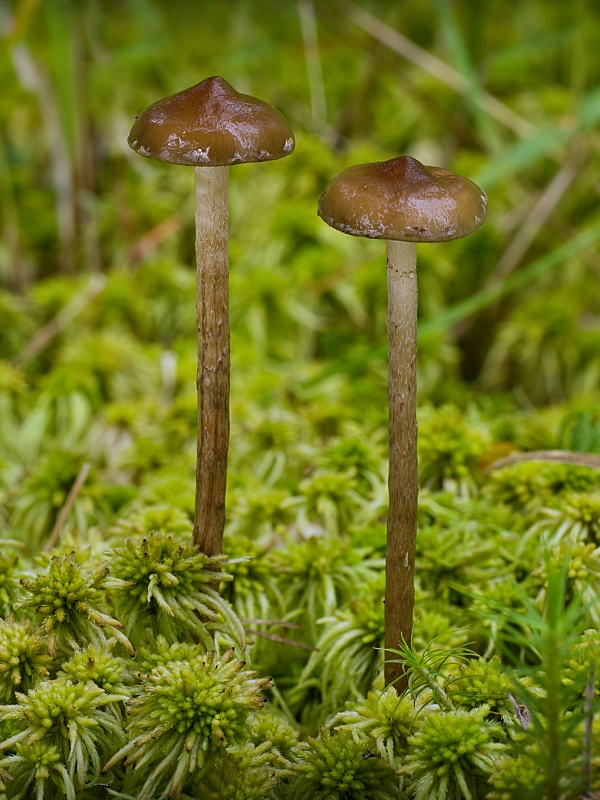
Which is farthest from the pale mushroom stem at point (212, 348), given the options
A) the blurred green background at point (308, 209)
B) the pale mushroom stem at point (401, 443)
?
the blurred green background at point (308, 209)

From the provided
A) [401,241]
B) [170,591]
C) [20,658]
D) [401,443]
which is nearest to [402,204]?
[401,241]

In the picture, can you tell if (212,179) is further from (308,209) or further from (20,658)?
(308,209)

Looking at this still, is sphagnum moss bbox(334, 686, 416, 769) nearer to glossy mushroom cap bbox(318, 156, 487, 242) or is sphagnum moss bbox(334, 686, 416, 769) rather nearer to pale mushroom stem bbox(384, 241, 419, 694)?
pale mushroom stem bbox(384, 241, 419, 694)

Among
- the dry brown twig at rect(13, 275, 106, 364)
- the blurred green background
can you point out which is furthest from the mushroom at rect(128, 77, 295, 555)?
the dry brown twig at rect(13, 275, 106, 364)

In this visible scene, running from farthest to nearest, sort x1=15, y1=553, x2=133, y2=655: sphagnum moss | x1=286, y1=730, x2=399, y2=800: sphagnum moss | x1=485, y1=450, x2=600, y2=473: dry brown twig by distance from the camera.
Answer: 1. x1=485, y1=450, x2=600, y2=473: dry brown twig
2. x1=15, y1=553, x2=133, y2=655: sphagnum moss
3. x1=286, y1=730, x2=399, y2=800: sphagnum moss

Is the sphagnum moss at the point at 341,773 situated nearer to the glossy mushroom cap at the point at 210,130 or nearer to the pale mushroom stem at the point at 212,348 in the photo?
the pale mushroom stem at the point at 212,348

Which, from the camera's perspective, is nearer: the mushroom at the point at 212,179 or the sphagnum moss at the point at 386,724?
the mushroom at the point at 212,179
